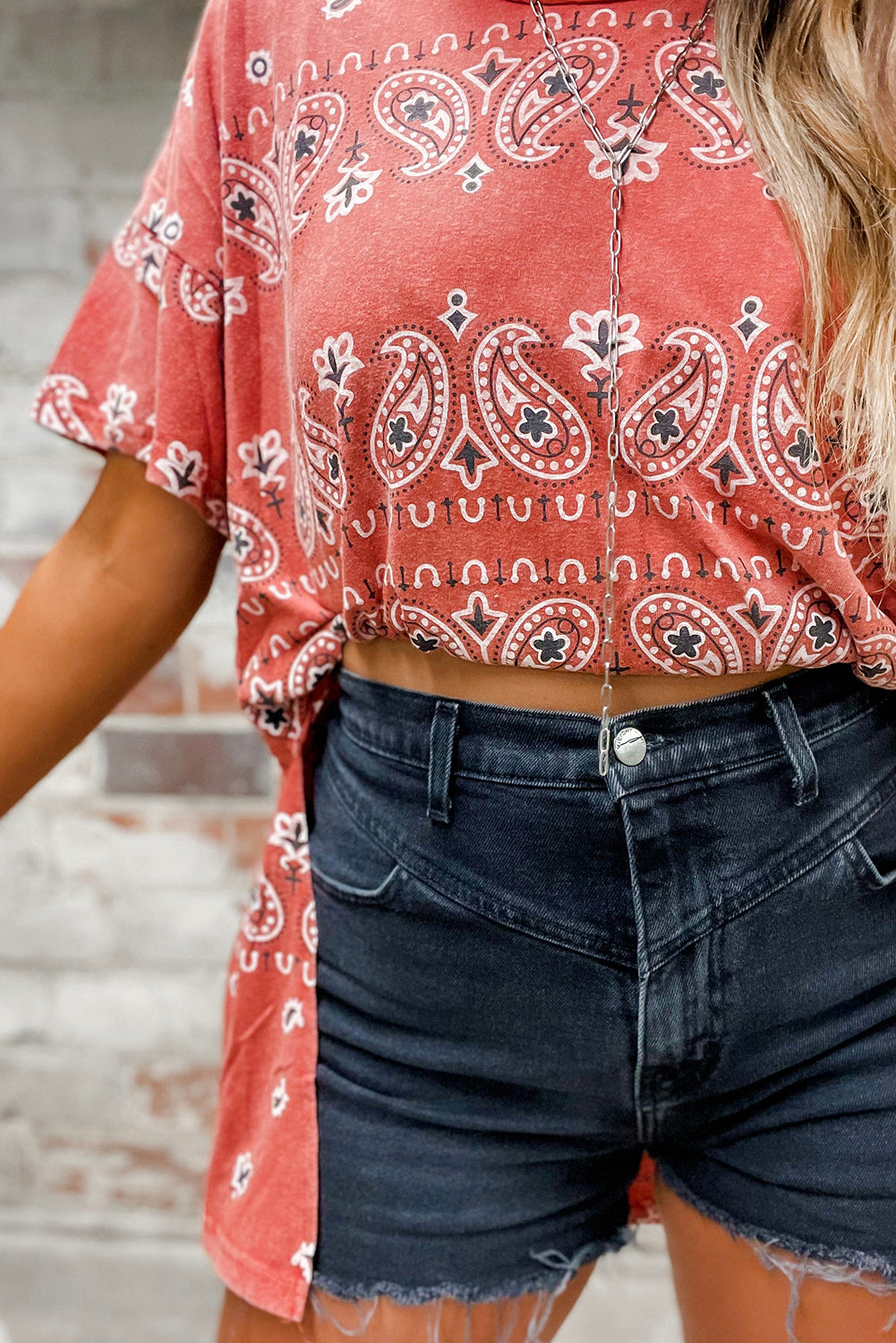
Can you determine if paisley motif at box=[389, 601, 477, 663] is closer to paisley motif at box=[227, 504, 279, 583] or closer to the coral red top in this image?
the coral red top

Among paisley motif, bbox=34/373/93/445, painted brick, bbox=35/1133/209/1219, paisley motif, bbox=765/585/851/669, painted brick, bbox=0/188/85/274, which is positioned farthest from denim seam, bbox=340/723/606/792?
painted brick, bbox=35/1133/209/1219

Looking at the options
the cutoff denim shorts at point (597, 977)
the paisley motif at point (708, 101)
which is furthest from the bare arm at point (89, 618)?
the paisley motif at point (708, 101)

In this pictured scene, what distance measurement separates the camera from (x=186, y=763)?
1278mm

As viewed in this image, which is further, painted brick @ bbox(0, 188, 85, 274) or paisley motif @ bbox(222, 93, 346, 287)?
painted brick @ bbox(0, 188, 85, 274)

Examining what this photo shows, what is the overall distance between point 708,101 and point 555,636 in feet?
0.88

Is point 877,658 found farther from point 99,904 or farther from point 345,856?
point 99,904

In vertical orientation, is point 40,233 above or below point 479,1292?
above

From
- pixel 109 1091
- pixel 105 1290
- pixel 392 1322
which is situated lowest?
pixel 105 1290

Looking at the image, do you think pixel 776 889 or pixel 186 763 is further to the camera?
pixel 186 763

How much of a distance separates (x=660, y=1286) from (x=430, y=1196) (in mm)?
876

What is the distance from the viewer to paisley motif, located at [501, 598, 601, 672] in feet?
1.99

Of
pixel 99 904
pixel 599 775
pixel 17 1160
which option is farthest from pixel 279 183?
pixel 17 1160

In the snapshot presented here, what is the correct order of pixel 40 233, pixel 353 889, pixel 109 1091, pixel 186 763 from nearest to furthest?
pixel 353 889 → pixel 40 233 → pixel 186 763 → pixel 109 1091

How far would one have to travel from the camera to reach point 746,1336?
27.2 inches
